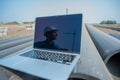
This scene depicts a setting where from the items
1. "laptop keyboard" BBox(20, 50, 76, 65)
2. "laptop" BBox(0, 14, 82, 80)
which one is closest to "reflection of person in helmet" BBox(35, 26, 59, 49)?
"laptop" BBox(0, 14, 82, 80)

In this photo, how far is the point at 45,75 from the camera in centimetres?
40

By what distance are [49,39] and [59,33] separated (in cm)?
8

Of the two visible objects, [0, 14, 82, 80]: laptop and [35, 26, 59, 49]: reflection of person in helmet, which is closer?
[0, 14, 82, 80]: laptop

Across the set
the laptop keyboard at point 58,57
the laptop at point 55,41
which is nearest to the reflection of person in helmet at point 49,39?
the laptop at point 55,41

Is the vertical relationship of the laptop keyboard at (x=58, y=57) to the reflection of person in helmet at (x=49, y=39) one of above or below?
below

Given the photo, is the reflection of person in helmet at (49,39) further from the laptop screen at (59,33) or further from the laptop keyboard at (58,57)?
the laptop keyboard at (58,57)

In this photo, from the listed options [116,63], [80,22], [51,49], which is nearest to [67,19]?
[80,22]

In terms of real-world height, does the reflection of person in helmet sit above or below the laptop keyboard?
above

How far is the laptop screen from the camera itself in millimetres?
694

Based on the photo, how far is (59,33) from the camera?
762mm

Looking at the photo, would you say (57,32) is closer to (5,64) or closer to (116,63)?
(5,64)

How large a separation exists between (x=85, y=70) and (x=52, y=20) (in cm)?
44

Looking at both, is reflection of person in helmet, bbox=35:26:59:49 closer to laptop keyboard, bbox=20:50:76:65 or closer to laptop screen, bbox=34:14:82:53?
laptop screen, bbox=34:14:82:53

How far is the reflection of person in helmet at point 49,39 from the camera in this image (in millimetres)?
760
